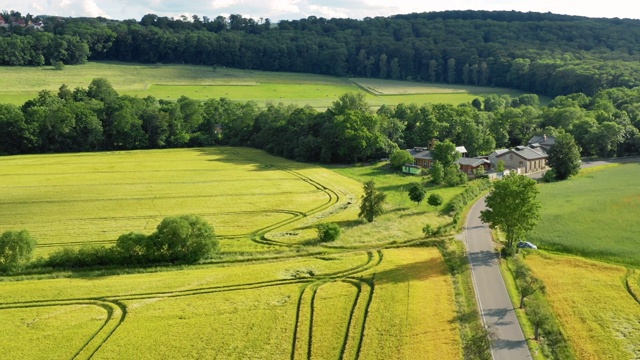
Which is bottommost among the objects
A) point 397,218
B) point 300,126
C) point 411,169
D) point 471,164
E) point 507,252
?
point 397,218

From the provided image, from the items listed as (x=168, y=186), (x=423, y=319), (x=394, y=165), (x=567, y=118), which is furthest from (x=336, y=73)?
(x=423, y=319)

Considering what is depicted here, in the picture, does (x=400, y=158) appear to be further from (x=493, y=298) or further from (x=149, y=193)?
(x=493, y=298)

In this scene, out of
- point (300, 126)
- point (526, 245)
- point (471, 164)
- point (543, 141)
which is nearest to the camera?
point (526, 245)

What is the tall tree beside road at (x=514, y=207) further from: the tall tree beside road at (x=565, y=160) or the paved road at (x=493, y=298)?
the tall tree beside road at (x=565, y=160)

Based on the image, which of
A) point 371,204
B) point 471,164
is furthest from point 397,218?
point 471,164

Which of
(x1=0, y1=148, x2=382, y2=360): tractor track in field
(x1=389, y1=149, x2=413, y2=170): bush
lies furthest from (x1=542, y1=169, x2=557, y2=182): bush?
(x1=0, y1=148, x2=382, y2=360): tractor track in field
